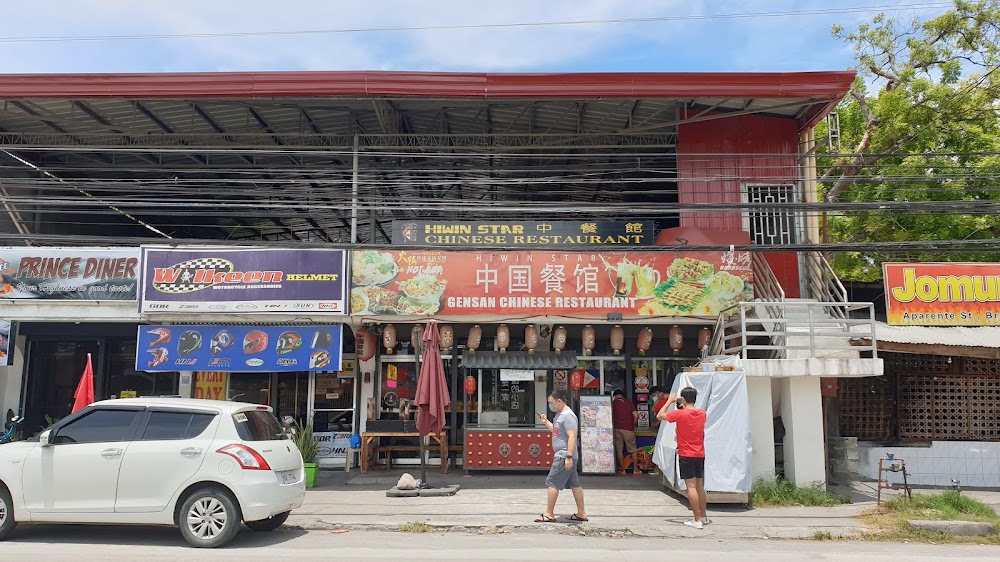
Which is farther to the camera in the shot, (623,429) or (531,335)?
(623,429)

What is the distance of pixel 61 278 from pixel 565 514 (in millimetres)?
10579

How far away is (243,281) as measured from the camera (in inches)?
520

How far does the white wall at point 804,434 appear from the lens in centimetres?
1195

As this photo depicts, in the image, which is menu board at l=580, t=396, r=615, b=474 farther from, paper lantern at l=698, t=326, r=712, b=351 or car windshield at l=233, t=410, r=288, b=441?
car windshield at l=233, t=410, r=288, b=441

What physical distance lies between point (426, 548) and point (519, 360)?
6.12 metres

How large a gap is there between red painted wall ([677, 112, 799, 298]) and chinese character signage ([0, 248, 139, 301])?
1149cm

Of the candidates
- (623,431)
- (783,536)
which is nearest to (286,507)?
(783,536)

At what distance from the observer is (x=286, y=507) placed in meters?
8.53

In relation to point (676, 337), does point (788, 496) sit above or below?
below

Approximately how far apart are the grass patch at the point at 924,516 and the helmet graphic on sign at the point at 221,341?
36.0 feet

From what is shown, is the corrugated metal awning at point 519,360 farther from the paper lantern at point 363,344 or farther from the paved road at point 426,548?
the paved road at point 426,548

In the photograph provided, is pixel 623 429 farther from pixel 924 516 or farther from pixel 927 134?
pixel 927 134

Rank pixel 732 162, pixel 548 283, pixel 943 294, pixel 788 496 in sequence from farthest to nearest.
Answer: pixel 732 162 < pixel 548 283 < pixel 943 294 < pixel 788 496

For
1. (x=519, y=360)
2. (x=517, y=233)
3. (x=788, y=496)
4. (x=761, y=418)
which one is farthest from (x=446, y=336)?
(x=788, y=496)
